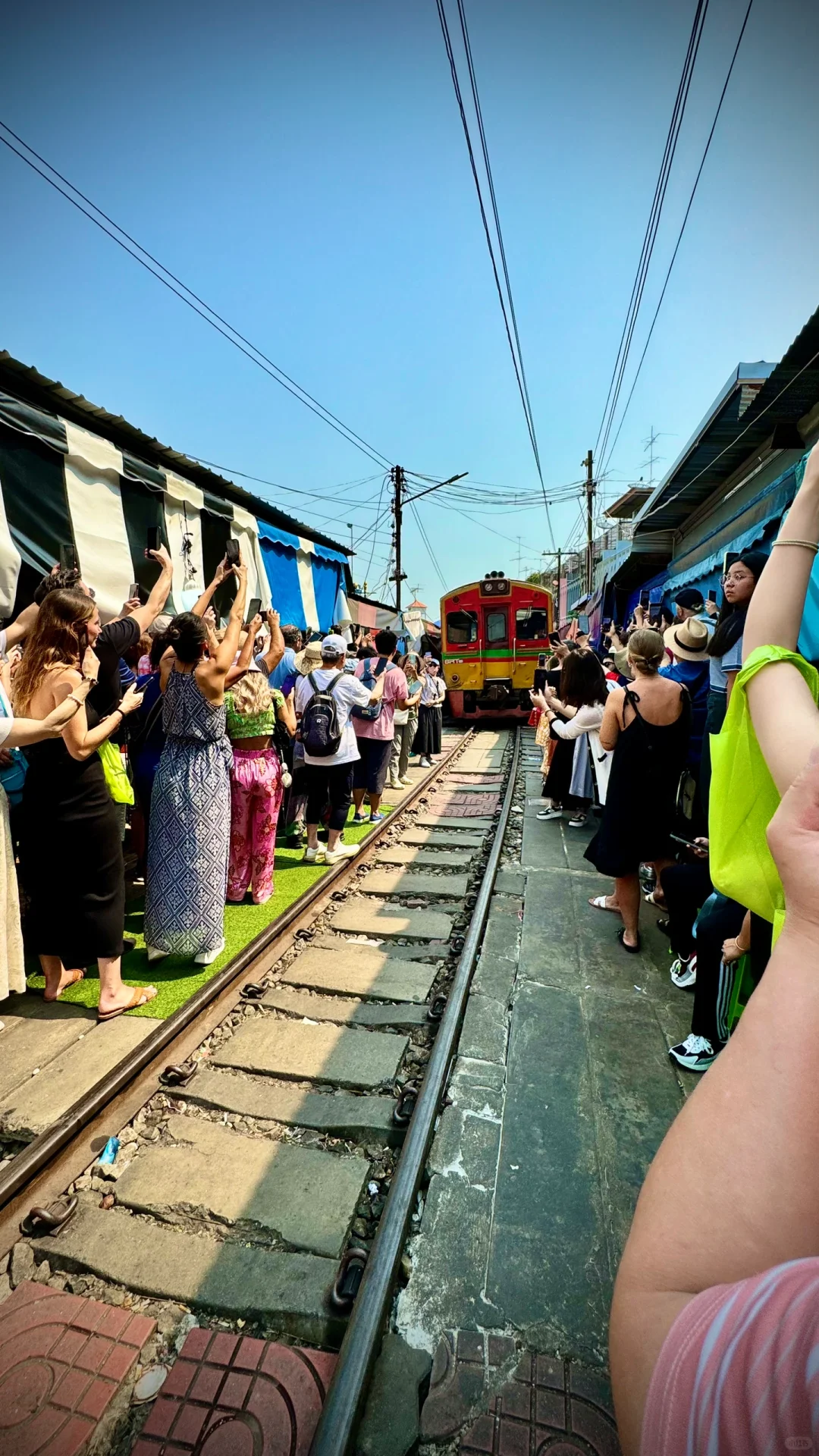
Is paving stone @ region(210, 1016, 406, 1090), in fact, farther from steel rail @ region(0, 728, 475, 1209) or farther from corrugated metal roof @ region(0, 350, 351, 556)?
corrugated metal roof @ region(0, 350, 351, 556)

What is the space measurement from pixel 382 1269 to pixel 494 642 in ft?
49.1

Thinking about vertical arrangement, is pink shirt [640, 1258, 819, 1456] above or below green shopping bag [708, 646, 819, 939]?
below

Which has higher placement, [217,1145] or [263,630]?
[263,630]

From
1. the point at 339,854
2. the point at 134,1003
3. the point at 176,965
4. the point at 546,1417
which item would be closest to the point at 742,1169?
the point at 546,1417

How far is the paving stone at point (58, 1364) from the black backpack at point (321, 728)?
385 centimetres

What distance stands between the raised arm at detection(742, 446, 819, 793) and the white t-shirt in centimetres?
459

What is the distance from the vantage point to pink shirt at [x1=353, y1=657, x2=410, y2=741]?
673cm

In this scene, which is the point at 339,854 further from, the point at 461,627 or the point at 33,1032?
the point at 461,627

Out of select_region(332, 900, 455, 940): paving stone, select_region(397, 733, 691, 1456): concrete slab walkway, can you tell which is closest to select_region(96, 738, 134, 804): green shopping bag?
select_region(332, 900, 455, 940): paving stone

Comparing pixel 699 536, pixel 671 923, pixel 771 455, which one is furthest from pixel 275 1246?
pixel 699 536

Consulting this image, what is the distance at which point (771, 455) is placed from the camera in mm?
7285

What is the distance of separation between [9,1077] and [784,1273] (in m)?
3.21

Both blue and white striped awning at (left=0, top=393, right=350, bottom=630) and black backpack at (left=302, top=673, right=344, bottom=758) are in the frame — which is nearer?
blue and white striped awning at (left=0, top=393, right=350, bottom=630)

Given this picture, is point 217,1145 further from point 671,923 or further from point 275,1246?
point 671,923
